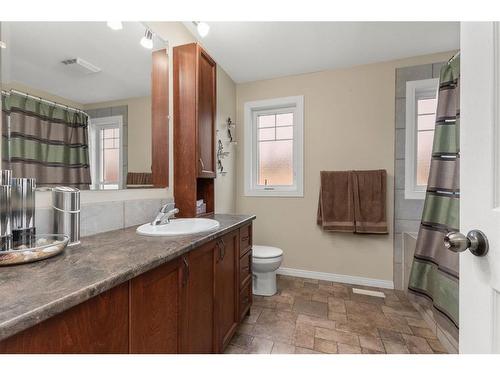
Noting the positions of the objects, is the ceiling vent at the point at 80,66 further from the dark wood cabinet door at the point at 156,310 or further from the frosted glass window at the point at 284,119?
the frosted glass window at the point at 284,119

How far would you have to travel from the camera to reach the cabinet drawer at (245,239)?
5.31ft

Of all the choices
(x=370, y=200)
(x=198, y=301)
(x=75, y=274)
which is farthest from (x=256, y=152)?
(x=75, y=274)

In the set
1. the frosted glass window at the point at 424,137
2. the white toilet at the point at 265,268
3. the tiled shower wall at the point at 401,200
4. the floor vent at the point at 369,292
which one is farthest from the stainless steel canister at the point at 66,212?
the frosted glass window at the point at 424,137

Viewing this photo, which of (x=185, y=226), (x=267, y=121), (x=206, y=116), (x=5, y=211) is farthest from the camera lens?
(x=267, y=121)

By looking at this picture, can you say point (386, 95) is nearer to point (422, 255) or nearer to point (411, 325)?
point (422, 255)

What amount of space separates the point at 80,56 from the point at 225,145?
1.59m

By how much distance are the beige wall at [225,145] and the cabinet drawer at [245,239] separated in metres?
0.73

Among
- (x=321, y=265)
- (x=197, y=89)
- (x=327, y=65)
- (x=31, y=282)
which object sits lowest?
(x=321, y=265)

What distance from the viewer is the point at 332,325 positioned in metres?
1.71

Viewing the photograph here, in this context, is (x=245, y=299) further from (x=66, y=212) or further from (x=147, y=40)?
(x=147, y=40)

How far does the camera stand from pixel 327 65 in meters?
2.43

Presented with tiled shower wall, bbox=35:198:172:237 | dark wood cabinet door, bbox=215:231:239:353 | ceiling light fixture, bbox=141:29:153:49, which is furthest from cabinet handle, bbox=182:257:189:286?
ceiling light fixture, bbox=141:29:153:49

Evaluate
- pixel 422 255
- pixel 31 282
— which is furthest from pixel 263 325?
pixel 31 282
